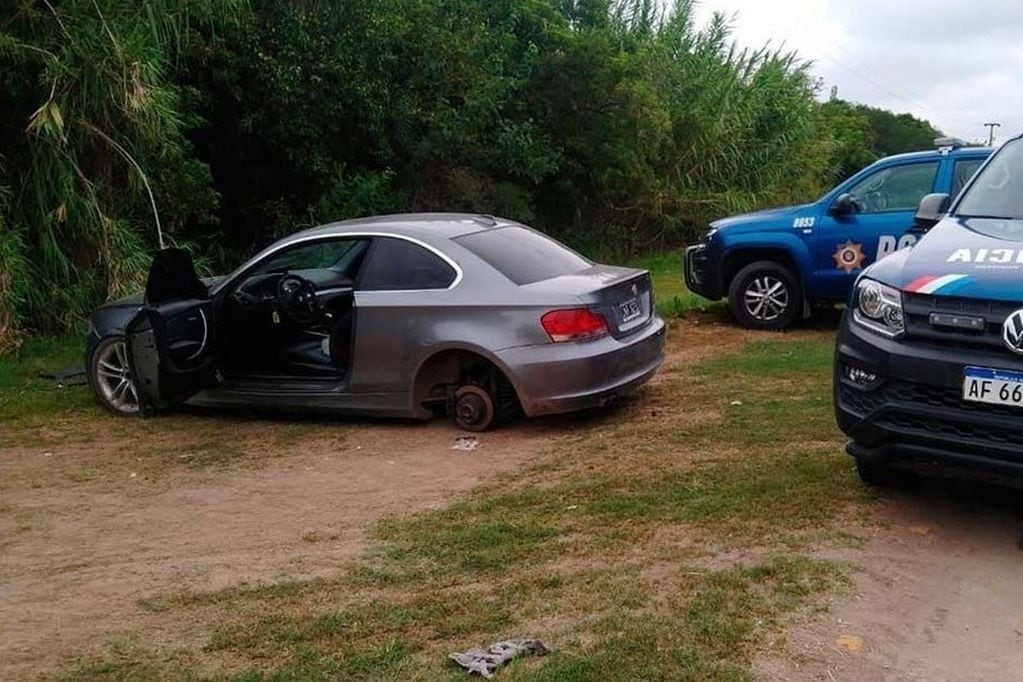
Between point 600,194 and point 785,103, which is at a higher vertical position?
point 785,103

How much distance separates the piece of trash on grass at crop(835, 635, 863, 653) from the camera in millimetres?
3957

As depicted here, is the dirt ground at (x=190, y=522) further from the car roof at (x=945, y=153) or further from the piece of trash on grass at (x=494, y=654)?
the car roof at (x=945, y=153)

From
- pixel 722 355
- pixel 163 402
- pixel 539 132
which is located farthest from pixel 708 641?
pixel 539 132

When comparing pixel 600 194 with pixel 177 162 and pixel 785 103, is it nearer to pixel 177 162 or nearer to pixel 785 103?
pixel 785 103

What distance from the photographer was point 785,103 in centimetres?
2295

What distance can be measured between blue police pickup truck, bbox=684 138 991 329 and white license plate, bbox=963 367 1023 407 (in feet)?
18.9

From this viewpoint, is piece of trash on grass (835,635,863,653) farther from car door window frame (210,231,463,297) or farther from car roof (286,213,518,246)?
car roof (286,213,518,246)

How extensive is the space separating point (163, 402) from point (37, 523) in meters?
2.03

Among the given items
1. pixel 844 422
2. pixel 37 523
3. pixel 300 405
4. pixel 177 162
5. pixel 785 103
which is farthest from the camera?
pixel 785 103

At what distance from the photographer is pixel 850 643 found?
3.99m

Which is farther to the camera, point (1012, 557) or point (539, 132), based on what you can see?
point (539, 132)

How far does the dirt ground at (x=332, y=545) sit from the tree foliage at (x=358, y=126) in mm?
4934

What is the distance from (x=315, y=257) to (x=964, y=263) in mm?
4790

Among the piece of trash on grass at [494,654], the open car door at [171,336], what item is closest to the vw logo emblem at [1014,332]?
the piece of trash on grass at [494,654]
